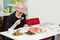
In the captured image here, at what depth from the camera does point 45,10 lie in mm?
3643

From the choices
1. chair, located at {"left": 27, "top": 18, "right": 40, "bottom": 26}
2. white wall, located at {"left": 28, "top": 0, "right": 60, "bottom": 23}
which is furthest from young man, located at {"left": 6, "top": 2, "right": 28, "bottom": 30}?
white wall, located at {"left": 28, "top": 0, "right": 60, "bottom": 23}

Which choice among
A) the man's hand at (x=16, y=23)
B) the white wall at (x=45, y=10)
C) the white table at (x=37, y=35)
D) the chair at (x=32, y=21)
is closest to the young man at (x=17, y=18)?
the man's hand at (x=16, y=23)

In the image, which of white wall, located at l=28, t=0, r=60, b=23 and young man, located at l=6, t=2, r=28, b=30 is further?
white wall, located at l=28, t=0, r=60, b=23

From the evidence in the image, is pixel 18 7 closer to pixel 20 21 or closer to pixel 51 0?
pixel 20 21

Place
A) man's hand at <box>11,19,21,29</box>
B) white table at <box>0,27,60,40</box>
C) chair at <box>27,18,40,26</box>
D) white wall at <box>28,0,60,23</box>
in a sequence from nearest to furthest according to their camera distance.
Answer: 1. white table at <box>0,27,60,40</box>
2. man's hand at <box>11,19,21,29</box>
3. chair at <box>27,18,40,26</box>
4. white wall at <box>28,0,60,23</box>

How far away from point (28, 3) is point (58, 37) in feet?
5.51

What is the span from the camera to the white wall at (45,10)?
346 centimetres

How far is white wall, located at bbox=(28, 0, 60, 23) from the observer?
346 cm

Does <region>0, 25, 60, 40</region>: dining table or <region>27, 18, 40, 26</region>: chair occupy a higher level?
<region>27, 18, 40, 26</region>: chair

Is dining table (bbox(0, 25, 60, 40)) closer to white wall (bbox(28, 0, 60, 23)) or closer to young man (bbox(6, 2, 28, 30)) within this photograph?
young man (bbox(6, 2, 28, 30))

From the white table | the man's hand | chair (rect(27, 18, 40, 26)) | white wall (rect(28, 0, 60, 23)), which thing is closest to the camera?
the white table

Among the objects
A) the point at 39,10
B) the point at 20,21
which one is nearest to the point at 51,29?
the point at 20,21

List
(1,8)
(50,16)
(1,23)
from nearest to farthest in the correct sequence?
(1,23) → (50,16) → (1,8)

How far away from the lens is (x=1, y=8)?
3848 mm
